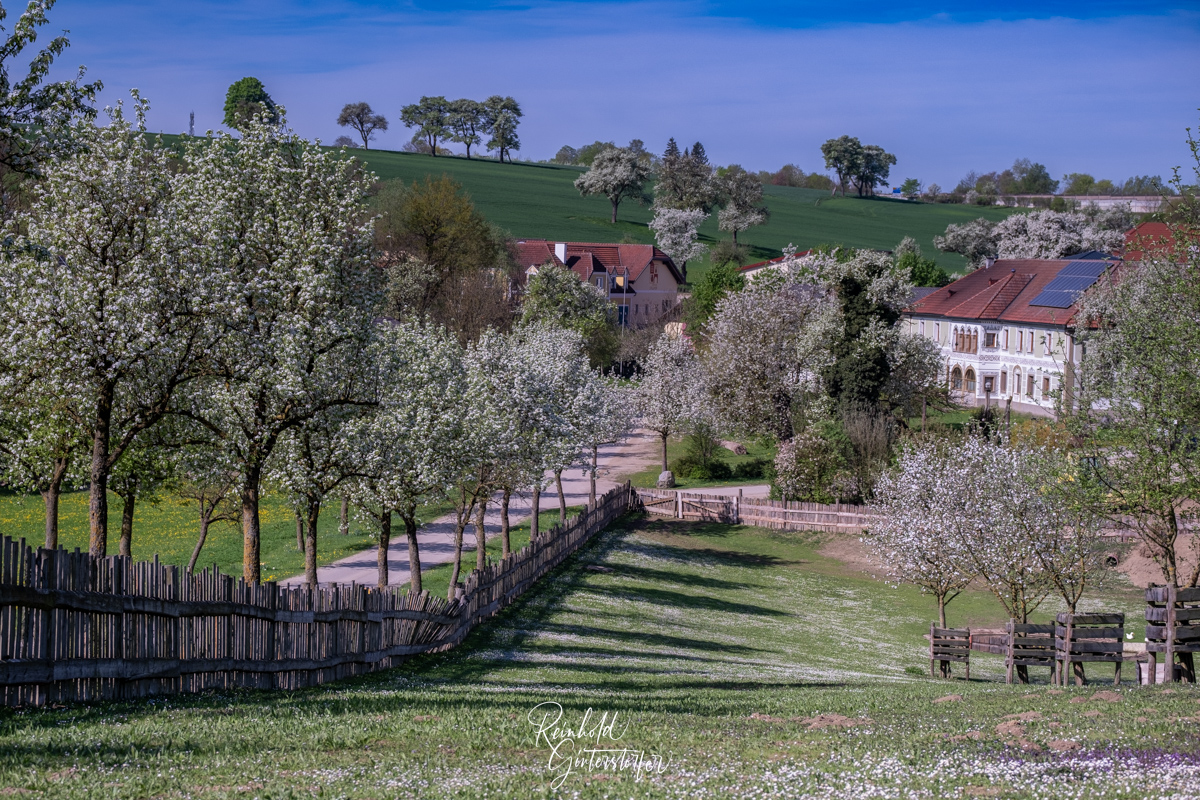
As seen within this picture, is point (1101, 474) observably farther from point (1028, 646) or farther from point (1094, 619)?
point (1028, 646)

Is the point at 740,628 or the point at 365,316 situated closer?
the point at 365,316

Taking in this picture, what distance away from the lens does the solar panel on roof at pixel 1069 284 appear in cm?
7719

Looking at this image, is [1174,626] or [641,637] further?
[641,637]

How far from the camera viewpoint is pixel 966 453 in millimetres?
33000

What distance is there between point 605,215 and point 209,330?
149m

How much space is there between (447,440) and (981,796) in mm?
19244

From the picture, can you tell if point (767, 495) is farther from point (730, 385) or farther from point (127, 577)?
point (127, 577)

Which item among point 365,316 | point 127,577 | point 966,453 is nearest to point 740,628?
point 966,453

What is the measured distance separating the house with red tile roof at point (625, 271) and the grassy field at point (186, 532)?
69966 mm

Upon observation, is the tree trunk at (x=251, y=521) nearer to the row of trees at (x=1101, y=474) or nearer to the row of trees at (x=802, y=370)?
the row of trees at (x=1101, y=474)

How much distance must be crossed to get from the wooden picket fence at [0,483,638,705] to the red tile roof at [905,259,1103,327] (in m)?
68.4

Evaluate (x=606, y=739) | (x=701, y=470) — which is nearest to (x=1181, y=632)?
(x=606, y=739)

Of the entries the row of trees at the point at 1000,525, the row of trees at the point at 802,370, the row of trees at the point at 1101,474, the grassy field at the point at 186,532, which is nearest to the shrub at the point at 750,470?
the row of trees at the point at 802,370

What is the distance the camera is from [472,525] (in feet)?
154
